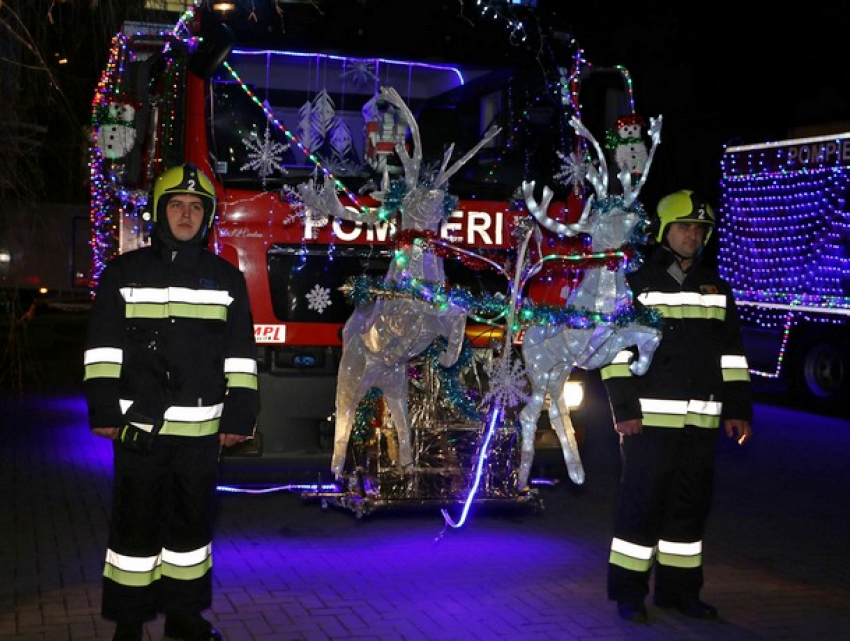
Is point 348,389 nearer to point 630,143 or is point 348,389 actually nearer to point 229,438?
point 229,438

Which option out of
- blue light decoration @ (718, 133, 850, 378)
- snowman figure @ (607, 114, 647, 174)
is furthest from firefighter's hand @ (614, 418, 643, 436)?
blue light decoration @ (718, 133, 850, 378)

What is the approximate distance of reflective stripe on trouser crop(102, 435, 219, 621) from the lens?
5.91m

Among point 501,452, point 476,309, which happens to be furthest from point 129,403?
point 501,452

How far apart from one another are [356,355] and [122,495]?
8.50ft

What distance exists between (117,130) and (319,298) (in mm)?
1738

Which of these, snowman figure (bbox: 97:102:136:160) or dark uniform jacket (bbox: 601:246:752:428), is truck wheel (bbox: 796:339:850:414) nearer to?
dark uniform jacket (bbox: 601:246:752:428)

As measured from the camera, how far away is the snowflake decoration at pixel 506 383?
766cm

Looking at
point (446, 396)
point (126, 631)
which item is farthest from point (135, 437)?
point (446, 396)

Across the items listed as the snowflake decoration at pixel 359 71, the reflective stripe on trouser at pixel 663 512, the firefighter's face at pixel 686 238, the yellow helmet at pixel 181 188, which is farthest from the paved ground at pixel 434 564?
the snowflake decoration at pixel 359 71

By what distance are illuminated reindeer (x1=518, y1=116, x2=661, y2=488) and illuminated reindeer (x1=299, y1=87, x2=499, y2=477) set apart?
1.86ft

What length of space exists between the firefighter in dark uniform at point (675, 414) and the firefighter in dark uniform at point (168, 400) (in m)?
Answer: 2.04

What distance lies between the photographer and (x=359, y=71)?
8.91m

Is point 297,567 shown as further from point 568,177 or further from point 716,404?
point 568,177

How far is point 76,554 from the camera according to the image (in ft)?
25.9
